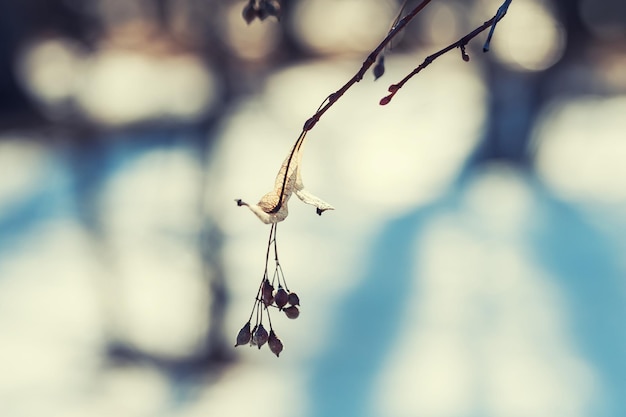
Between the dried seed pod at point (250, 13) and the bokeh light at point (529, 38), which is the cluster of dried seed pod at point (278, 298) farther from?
the bokeh light at point (529, 38)

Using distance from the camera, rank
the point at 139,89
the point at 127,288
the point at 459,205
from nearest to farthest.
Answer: the point at 127,288, the point at 459,205, the point at 139,89

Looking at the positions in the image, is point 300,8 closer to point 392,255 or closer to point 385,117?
point 385,117

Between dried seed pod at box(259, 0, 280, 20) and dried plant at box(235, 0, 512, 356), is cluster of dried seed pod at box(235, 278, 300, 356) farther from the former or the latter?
dried seed pod at box(259, 0, 280, 20)

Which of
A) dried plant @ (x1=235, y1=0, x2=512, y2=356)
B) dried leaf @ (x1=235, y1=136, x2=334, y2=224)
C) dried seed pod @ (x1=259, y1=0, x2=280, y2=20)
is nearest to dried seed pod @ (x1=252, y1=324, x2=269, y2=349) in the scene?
dried plant @ (x1=235, y1=0, x2=512, y2=356)

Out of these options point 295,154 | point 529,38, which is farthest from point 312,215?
point 529,38

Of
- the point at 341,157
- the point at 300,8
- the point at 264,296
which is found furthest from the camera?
the point at 300,8

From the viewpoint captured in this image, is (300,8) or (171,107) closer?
(171,107)

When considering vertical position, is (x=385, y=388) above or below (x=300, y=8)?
below

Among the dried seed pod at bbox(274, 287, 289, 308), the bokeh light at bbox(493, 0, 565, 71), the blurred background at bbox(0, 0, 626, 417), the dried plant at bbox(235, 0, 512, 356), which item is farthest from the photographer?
the bokeh light at bbox(493, 0, 565, 71)

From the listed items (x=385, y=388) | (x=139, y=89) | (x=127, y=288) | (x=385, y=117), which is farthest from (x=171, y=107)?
(x=385, y=388)

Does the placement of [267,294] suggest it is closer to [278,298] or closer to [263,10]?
[278,298]
